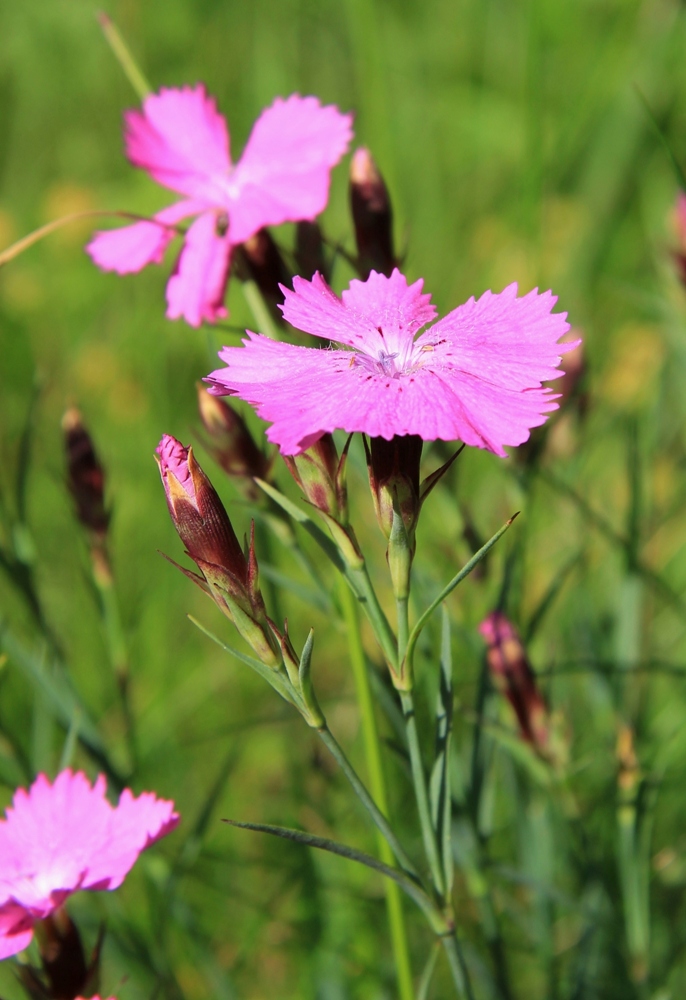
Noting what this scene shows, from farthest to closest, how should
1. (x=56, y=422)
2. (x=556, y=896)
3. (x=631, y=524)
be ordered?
(x=56, y=422) → (x=631, y=524) → (x=556, y=896)

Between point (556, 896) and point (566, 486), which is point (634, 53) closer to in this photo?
point (566, 486)

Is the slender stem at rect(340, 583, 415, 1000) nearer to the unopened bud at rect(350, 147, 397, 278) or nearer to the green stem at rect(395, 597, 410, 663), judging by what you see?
the green stem at rect(395, 597, 410, 663)

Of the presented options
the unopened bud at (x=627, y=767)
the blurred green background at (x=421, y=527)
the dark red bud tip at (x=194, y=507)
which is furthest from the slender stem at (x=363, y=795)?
the unopened bud at (x=627, y=767)

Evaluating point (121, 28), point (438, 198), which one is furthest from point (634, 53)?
point (121, 28)

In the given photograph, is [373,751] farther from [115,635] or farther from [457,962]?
[115,635]

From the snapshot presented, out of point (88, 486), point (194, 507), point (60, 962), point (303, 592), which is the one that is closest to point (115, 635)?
point (88, 486)
